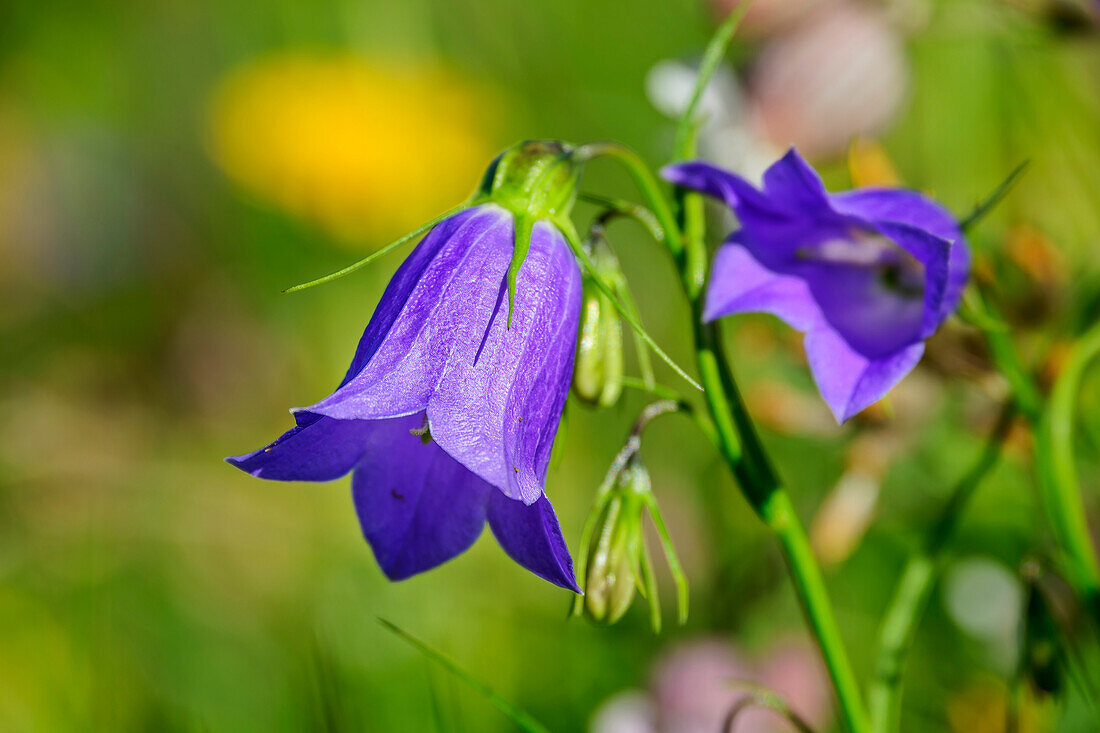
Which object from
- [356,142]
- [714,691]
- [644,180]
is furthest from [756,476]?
[356,142]

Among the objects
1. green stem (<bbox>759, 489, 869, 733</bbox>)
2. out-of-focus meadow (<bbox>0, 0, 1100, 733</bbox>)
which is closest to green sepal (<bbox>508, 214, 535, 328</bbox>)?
green stem (<bbox>759, 489, 869, 733</bbox>)

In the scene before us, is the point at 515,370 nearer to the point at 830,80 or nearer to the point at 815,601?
the point at 815,601

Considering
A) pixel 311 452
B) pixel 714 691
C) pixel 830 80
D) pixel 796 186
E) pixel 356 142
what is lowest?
pixel 714 691

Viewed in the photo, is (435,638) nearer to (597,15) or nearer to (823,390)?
(823,390)

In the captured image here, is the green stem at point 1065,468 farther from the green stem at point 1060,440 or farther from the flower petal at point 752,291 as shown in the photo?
the flower petal at point 752,291

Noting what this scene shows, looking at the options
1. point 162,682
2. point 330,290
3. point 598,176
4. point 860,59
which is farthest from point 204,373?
point 860,59

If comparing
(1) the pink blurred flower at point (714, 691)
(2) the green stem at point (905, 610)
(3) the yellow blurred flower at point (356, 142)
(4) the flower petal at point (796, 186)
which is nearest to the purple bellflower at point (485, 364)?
(4) the flower petal at point (796, 186)

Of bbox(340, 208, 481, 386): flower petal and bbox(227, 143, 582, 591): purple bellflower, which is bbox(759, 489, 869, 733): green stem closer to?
bbox(227, 143, 582, 591): purple bellflower
